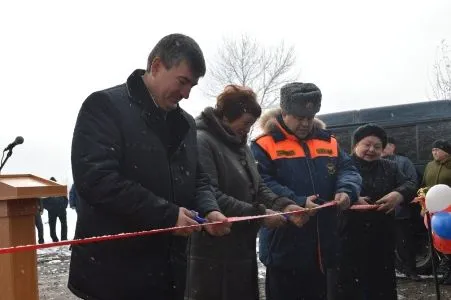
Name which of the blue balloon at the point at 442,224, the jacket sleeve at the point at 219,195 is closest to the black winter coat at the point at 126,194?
the jacket sleeve at the point at 219,195

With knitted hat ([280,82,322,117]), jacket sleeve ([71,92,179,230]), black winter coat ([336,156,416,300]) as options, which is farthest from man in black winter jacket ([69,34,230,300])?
black winter coat ([336,156,416,300])

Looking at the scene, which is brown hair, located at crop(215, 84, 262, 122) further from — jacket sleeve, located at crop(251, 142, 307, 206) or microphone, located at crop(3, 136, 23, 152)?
microphone, located at crop(3, 136, 23, 152)

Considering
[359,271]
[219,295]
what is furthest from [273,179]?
[359,271]

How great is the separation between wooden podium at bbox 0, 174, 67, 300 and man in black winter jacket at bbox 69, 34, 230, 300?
0.37m

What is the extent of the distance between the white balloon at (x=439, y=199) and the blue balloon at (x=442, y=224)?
5 centimetres

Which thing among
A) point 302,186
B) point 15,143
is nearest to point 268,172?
point 302,186

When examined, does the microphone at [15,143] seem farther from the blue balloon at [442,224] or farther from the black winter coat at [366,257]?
the blue balloon at [442,224]

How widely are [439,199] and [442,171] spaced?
3.22 metres

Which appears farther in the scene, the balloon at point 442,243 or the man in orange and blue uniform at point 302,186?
the balloon at point 442,243

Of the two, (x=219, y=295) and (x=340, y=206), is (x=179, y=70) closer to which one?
(x=219, y=295)

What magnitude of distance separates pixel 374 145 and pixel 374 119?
12.7 feet

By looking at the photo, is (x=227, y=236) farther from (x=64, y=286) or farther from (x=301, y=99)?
(x=64, y=286)

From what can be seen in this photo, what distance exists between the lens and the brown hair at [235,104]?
11.5 feet

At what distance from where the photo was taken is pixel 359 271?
433cm
